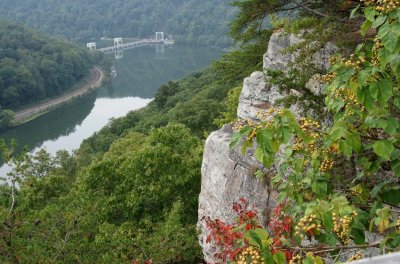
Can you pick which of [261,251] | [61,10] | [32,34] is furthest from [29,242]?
[61,10]

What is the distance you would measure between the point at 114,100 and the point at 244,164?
54351 millimetres

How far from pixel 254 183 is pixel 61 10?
12868 centimetres

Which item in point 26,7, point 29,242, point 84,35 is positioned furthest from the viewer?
point 26,7

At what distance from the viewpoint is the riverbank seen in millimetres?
53912

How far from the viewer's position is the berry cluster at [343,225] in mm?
2619

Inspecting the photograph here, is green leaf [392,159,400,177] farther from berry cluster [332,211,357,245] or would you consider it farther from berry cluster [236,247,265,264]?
berry cluster [236,247,265,264]

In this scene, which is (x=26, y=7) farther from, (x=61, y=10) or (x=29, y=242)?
(x=29, y=242)

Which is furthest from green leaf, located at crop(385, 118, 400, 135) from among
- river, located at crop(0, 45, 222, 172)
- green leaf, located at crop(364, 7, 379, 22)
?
river, located at crop(0, 45, 222, 172)

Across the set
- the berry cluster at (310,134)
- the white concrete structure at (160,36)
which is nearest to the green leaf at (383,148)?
the berry cluster at (310,134)

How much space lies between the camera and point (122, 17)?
427 ft

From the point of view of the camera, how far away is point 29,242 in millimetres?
8383

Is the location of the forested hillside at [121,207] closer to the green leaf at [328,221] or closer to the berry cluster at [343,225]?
the berry cluster at [343,225]

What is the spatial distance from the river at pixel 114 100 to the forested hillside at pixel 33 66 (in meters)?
5.86

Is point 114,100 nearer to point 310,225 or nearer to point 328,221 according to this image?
point 310,225
